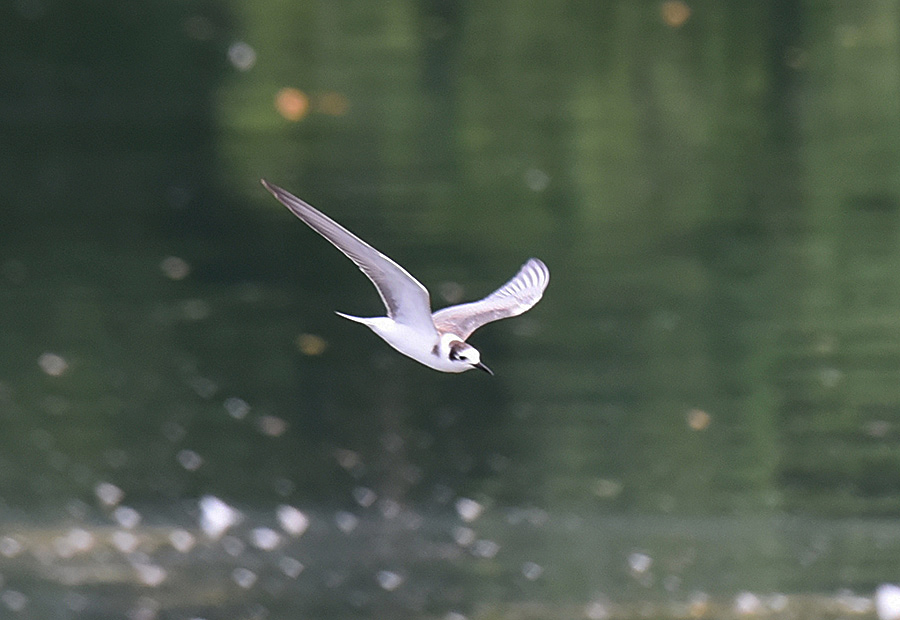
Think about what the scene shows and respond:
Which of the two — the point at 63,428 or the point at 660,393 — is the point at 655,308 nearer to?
the point at 660,393

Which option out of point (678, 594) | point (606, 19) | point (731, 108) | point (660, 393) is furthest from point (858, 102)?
point (678, 594)

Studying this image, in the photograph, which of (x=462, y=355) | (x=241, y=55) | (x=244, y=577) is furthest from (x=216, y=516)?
(x=241, y=55)

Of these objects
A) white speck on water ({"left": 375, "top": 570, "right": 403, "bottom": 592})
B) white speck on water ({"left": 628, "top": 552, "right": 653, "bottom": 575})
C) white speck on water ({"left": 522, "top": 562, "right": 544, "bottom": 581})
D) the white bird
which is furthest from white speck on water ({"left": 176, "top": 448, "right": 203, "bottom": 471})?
the white bird

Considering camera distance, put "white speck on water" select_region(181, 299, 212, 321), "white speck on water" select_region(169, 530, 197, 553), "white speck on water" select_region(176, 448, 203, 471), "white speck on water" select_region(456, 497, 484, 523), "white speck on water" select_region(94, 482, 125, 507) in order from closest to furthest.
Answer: "white speck on water" select_region(169, 530, 197, 553), "white speck on water" select_region(456, 497, 484, 523), "white speck on water" select_region(94, 482, 125, 507), "white speck on water" select_region(176, 448, 203, 471), "white speck on water" select_region(181, 299, 212, 321)

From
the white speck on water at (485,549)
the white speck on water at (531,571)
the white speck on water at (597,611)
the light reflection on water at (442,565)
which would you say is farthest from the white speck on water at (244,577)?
the white speck on water at (597,611)

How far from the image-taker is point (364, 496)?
4.30 m

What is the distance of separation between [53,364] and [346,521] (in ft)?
4.47

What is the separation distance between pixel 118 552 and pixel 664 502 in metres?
1.37

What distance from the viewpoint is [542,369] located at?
4840 millimetres

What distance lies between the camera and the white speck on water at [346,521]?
4148 millimetres

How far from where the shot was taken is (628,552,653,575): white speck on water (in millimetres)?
3841

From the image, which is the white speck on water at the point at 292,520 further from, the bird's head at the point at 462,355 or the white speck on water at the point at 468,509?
the bird's head at the point at 462,355

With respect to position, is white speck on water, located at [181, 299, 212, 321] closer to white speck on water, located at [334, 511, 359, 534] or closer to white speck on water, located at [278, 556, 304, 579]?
white speck on water, located at [334, 511, 359, 534]

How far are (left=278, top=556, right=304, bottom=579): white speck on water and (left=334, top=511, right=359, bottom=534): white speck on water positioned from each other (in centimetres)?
20
